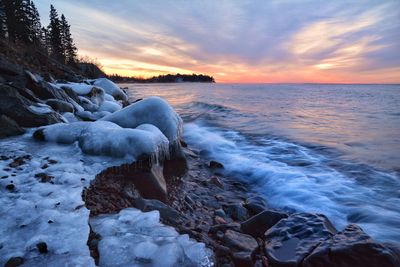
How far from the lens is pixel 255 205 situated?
466 centimetres

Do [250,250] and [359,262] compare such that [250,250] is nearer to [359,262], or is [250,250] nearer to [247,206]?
[359,262]

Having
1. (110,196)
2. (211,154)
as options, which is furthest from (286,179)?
(110,196)

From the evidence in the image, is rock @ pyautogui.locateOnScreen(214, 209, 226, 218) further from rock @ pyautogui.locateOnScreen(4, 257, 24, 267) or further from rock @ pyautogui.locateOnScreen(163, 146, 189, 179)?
rock @ pyautogui.locateOnScreen(4, 257, 24, 267)

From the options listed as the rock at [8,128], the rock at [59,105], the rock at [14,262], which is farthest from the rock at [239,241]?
the rock at [59,105]

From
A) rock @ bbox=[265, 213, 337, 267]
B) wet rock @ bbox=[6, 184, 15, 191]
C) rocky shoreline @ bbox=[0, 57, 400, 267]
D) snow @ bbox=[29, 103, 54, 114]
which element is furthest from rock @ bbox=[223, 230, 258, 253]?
snow @ bbox=[29, 103, 54, 114]

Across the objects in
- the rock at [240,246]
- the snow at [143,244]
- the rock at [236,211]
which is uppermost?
the snow at [143,244]

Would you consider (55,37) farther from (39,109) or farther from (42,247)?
(42,247)

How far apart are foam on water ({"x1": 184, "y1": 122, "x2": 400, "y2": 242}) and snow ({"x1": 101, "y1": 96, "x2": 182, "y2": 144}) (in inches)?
68.1

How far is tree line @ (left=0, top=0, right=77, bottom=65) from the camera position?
1419 inches

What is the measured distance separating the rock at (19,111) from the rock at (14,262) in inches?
163

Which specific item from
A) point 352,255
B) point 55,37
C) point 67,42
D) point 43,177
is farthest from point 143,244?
point 67,42

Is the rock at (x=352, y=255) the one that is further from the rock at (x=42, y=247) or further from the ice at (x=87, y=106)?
the ice at (x=87, y=106)

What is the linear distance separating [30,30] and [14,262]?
155 ft

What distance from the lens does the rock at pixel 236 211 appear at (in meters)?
4.27
